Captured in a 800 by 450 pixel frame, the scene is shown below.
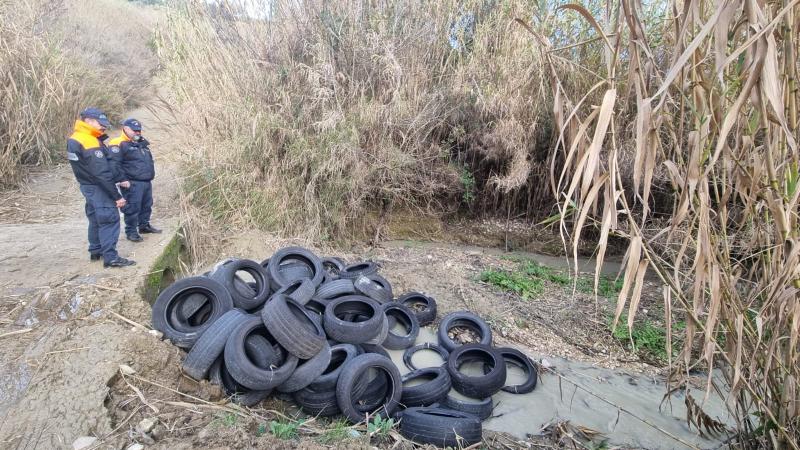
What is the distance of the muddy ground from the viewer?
10.5 feet

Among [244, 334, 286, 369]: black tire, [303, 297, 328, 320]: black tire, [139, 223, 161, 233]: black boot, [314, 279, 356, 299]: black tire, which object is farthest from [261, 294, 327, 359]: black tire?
[139, 223, 161, 233]: black boot

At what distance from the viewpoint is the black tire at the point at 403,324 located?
559 centimetres

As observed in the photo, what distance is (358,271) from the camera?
6629 millimetres

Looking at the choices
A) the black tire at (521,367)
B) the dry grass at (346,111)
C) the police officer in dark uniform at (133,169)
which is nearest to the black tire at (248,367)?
the black tire at (521,367)

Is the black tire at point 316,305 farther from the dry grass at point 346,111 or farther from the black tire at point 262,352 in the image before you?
the dry grass at point 346,111

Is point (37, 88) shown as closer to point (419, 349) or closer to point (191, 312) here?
point (191, 312)

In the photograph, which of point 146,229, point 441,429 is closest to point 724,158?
point 441,429

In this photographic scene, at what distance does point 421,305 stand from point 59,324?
412 centimetres

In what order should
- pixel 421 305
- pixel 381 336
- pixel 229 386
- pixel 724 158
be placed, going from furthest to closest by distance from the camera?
pixel 421 305, pixel 381 336, pixel 229 386, pixel 724 158

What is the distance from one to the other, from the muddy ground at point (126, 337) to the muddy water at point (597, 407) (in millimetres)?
260

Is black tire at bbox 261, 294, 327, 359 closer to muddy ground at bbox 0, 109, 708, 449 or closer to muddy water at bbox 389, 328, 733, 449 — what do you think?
muddy ground at bbox 0, 109, 708, 449

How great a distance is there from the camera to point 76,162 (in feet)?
16.5

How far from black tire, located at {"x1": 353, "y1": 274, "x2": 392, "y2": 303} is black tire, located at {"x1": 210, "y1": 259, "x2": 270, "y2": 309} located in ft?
3.76

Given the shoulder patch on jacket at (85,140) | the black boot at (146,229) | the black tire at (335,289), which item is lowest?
the black tire at (335,289)
